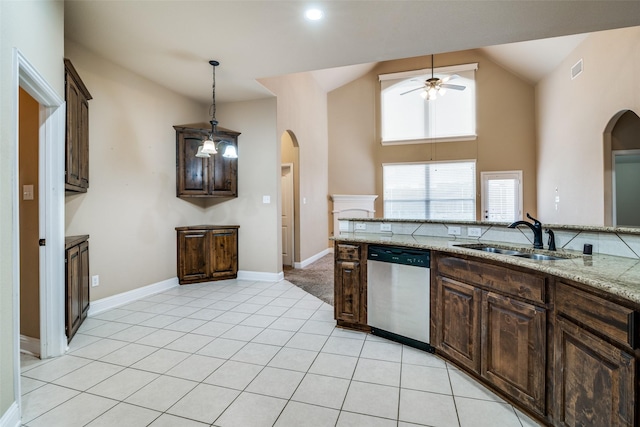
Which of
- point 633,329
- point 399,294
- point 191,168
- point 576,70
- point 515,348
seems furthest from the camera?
point 576,70

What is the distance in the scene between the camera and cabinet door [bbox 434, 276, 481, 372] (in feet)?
6.51

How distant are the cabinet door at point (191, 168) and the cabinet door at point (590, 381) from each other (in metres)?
4.34

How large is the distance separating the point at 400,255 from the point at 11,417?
2555 millimetres

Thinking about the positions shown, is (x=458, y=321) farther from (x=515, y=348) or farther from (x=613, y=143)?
(x=613, y=143)

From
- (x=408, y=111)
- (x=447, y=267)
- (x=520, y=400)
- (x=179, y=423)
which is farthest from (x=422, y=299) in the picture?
(x=408, y=111)

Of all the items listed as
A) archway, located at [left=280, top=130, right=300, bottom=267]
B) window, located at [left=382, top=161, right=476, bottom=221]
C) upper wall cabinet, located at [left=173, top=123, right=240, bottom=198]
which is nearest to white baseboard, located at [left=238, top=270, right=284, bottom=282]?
archway, located at [left=280, top=130, right=300, bottom=267]

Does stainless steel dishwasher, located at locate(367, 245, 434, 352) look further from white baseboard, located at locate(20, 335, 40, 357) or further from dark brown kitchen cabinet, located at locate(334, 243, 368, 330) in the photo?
white baseboard, located at locate(20, 335, 40, 357)

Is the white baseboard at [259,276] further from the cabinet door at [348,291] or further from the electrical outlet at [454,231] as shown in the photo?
the electrical outlet at [454,231]

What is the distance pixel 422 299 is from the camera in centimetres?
241

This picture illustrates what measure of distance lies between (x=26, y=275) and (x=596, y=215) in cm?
701

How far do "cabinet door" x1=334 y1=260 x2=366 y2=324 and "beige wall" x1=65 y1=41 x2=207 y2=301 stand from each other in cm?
267

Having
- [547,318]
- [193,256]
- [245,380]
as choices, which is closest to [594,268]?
[547,318]

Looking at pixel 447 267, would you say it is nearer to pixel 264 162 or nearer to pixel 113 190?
pixel 264 162

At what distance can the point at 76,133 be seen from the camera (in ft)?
8.85
